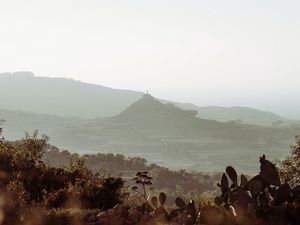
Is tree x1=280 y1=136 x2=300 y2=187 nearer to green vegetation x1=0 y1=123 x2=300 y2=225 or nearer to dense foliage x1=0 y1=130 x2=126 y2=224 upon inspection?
green vegetation x1=0 y1=123 x2=300 y2=225

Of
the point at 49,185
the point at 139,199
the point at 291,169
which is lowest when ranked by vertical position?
the point at 49,185

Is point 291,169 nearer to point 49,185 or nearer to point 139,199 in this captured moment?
point 139,199

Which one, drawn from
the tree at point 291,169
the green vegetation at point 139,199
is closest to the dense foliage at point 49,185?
the green vegetation at point 139,199

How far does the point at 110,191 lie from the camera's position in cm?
2825

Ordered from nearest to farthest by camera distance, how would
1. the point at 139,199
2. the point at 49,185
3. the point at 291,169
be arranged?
the point at 139,199
the point at 49,185
the point at 291,169

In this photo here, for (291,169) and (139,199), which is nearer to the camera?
(139,199)

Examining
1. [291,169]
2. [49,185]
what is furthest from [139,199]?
[291,169]

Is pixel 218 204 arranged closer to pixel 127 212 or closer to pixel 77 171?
pixel 127 212

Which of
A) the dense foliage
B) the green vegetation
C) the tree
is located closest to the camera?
the green vegetation

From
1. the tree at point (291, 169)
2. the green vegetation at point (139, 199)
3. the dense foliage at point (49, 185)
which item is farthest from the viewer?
the tree at point (291, 169)

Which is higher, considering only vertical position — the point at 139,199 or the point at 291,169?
the point at 291,169

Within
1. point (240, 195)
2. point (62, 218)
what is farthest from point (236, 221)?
point (62, 218)

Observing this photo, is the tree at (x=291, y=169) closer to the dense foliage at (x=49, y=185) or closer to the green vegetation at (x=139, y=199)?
the green vegetation at (x=139, y=199)

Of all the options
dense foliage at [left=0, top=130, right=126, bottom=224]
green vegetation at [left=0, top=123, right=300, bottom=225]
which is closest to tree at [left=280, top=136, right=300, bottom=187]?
green vegetation at [left=0, top=123, right=300, bottom=225]
